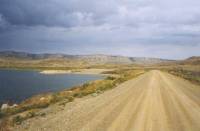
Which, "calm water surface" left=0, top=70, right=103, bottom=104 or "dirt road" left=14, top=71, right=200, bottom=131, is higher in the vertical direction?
"dirt road" left=14, top=71, right=200, bottom=131

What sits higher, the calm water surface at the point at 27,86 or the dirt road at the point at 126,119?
the dirt road at the point at 126,119

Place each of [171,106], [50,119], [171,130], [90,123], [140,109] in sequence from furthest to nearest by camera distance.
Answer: [171,106], [140,109], [50,119], [90,123], [171,130]

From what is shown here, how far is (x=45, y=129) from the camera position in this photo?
50.1ft

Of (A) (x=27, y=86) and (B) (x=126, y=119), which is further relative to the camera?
(A) (x=27, y=86)

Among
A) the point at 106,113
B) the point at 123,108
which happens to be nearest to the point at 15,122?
the point at 106,113

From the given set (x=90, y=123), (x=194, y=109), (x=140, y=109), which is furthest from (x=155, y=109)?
(x=90, y=123)

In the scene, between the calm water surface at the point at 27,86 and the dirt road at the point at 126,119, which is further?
the calm water surface at the point at 27,86

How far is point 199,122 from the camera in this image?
1639 centimetres

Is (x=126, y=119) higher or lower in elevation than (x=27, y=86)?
higher

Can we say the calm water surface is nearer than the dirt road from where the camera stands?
No

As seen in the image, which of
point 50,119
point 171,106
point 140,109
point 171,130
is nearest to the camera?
point 171,130

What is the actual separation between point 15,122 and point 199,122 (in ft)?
34.3

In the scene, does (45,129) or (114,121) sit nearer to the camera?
(45,129)

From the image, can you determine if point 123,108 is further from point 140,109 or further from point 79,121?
point 79,121
